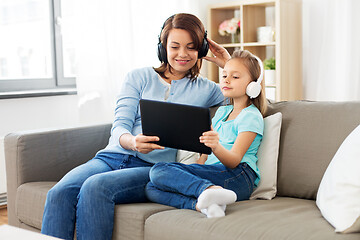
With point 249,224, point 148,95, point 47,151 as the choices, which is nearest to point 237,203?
point 249,224

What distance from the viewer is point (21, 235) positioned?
1.22 metres

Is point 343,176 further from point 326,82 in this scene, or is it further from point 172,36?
point 326,82

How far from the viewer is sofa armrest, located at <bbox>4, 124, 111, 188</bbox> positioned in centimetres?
210

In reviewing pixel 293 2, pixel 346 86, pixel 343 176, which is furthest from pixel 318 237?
pixel 293 2

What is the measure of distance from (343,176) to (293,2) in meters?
2.69

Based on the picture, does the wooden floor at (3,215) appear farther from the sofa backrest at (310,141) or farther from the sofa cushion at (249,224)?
the sofa backrest at (310,141)

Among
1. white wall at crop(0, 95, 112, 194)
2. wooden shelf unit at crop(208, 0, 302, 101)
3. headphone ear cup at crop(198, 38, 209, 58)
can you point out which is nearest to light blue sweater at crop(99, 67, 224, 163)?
headphone ear cup at crop(198, 38, 209, 58)

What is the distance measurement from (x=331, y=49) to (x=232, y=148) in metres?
2.40

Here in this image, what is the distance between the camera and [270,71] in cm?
391

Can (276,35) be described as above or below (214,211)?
above

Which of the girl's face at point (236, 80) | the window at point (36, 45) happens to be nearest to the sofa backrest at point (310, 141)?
the girl's face at point (236, 80)

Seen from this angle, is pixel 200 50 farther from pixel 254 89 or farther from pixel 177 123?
pixel 177 123

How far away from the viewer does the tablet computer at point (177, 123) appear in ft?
5.35

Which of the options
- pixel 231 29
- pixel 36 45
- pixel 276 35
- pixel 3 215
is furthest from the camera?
pixel 231 29
